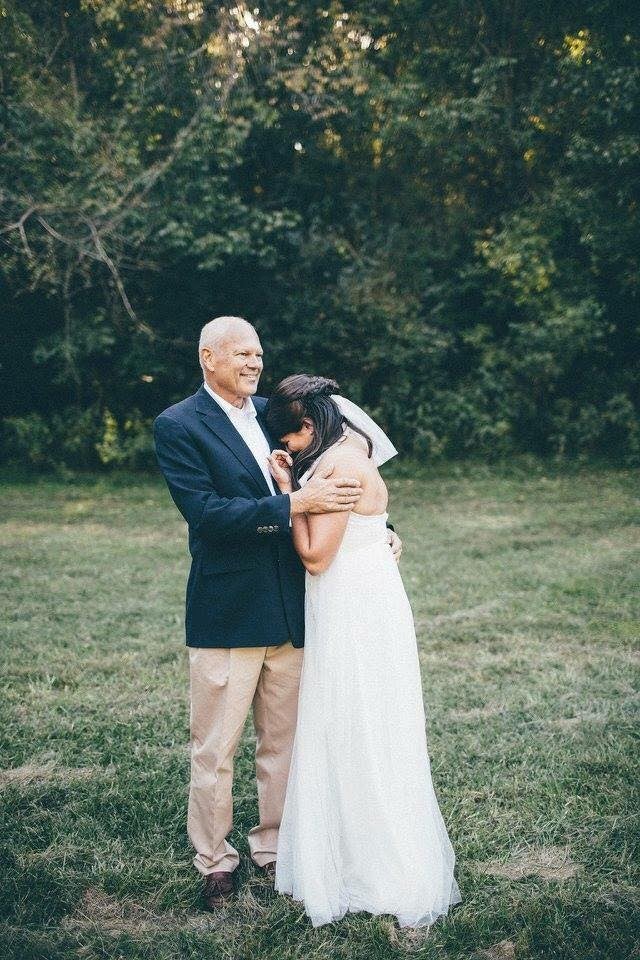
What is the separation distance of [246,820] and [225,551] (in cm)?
143

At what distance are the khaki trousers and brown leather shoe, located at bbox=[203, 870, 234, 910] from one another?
0.03m

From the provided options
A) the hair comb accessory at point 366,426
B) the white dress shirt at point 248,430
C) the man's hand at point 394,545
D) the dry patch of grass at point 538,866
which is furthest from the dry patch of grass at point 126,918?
the hair comb accessory at point 366,426

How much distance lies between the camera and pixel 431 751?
14.5 feet

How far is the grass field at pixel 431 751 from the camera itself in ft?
9.86

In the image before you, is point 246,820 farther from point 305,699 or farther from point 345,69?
point 345,69

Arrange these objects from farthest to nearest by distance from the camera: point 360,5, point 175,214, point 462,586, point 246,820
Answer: point 360,5
point 175,214
point 462,586
point 246,820

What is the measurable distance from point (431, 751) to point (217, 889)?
155 cm

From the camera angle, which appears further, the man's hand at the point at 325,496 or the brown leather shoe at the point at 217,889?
the brown leather shoe at the point at 217,889

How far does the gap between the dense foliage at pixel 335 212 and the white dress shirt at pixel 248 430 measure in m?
9.40

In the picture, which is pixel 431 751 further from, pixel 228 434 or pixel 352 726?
pixel 228 434

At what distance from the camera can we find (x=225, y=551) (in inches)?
126

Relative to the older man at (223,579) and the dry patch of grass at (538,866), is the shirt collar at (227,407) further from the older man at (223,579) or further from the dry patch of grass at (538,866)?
the dry patch of grass at (538,866)

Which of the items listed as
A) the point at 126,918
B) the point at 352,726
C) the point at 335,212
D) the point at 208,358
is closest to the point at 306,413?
the point at 208,358

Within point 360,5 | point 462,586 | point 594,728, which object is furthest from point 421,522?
point 360,5
